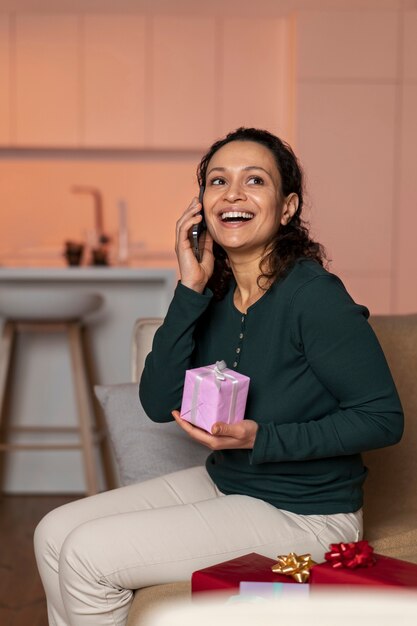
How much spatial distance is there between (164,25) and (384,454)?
3.87 metres

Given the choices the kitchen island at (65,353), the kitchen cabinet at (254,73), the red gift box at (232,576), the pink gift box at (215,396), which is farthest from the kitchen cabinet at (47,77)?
the red gift box at (232,576)

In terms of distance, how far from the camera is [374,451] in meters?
1.98

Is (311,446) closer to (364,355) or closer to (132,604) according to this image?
(364,355)

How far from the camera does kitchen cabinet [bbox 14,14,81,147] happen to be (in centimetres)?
517

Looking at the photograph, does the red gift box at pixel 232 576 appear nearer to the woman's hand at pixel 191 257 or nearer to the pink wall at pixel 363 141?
the woman's hand at pixel 191 257

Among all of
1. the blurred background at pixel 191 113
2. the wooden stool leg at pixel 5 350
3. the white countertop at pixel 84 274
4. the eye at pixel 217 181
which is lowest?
the wooden stool leg at pixel 5 350

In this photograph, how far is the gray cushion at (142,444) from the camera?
6.49 feet

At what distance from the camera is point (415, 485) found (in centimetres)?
195

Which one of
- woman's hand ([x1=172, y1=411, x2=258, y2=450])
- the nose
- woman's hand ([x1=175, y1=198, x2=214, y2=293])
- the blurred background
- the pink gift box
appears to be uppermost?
the blurred background

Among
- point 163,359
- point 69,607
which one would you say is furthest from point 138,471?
point 69,607

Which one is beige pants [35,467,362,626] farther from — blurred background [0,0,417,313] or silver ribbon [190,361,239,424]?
blurred background [0,0,417,313]

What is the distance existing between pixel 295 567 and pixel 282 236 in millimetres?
714

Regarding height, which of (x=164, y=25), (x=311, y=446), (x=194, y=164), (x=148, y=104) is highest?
(x=164, y=25)

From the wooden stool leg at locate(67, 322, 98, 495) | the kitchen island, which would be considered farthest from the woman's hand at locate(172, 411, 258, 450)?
the kitchen island
